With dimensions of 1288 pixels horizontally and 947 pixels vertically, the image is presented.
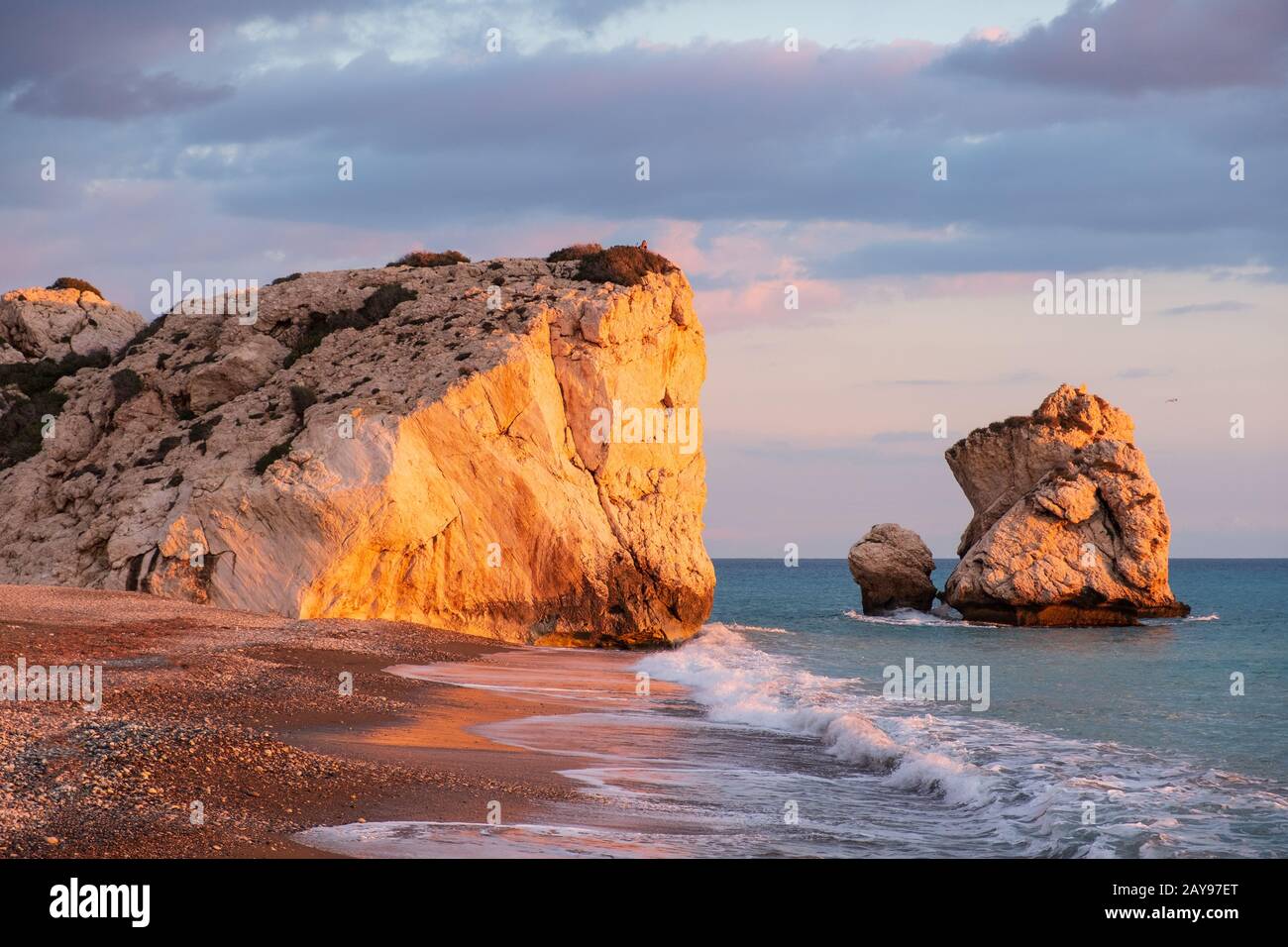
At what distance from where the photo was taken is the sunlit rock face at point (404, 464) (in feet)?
87.1

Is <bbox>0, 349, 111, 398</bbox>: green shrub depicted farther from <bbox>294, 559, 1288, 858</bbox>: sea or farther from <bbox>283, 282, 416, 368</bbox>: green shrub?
<bbox>294, 559, 1288, 858</bbox>: sea

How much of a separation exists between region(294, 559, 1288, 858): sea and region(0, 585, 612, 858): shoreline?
1.94ft

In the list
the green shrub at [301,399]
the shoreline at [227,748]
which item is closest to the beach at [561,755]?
the shoreline at [227,748]

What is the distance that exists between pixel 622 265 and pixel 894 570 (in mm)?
26855

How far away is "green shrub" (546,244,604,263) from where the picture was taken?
3869cm

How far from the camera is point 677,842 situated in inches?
372

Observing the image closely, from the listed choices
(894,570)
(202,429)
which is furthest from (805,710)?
(894,570)

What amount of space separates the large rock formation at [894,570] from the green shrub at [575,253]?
84.4 feet

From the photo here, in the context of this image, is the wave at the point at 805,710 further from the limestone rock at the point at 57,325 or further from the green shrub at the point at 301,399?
the limestone rock at the point at 57,325

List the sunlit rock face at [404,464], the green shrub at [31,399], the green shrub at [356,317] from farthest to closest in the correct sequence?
the green shrub at [356,317] → the green shrub at [31,399] → the sunlit rock face at [404,464]

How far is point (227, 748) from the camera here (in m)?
10.6

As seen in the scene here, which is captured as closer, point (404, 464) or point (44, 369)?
point (404, 464)

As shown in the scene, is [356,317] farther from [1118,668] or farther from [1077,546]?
[1077,546]

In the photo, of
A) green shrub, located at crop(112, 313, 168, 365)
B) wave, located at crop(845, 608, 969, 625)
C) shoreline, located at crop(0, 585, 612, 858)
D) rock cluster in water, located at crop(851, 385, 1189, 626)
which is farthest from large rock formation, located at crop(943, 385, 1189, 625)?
shoreline, located at crop(0, 585, 612, 858)
